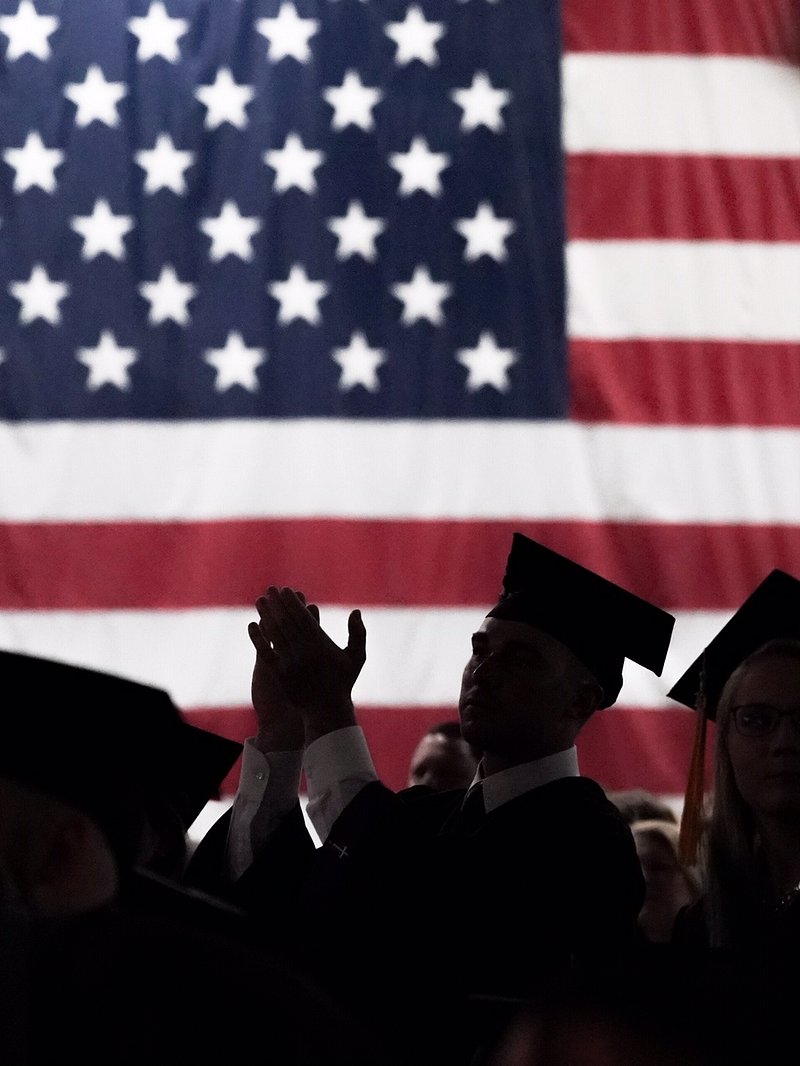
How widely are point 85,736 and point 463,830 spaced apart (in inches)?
37.3

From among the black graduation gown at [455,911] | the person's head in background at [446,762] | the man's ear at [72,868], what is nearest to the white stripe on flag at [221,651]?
the person's head in background at [446,762]

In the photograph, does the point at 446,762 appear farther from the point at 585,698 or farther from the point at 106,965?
the point at 106,965

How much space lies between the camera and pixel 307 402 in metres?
4.64

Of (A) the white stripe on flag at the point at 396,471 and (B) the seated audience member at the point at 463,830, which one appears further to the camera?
(A) the white stripe on flag at the point at 396,471

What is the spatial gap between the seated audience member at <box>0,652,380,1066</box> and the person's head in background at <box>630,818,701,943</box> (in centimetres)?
199

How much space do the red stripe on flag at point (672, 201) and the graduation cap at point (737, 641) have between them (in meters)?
2.29

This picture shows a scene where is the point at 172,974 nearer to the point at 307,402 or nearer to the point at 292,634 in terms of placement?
the point at 292,634

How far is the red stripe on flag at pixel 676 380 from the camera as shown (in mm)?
4648

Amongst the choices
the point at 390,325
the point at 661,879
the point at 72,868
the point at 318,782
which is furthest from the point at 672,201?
the point at 72,868

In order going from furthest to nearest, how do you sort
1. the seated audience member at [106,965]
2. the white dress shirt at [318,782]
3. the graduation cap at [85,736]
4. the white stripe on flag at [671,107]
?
the white stripe on flag at [671,107], the white dress shirt at [318,782], the graduation cap at [85,736], the seated audience member at [106,965]

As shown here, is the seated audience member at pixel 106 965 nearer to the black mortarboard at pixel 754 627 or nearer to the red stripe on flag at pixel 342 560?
the black mortarboard at pixel 754 627

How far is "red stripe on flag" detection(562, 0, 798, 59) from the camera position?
4.77m

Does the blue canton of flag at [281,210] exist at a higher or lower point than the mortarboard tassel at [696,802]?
higher

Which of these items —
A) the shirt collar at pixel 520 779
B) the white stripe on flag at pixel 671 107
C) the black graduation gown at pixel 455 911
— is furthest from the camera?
the white stripe on flag at pixel 671 107
